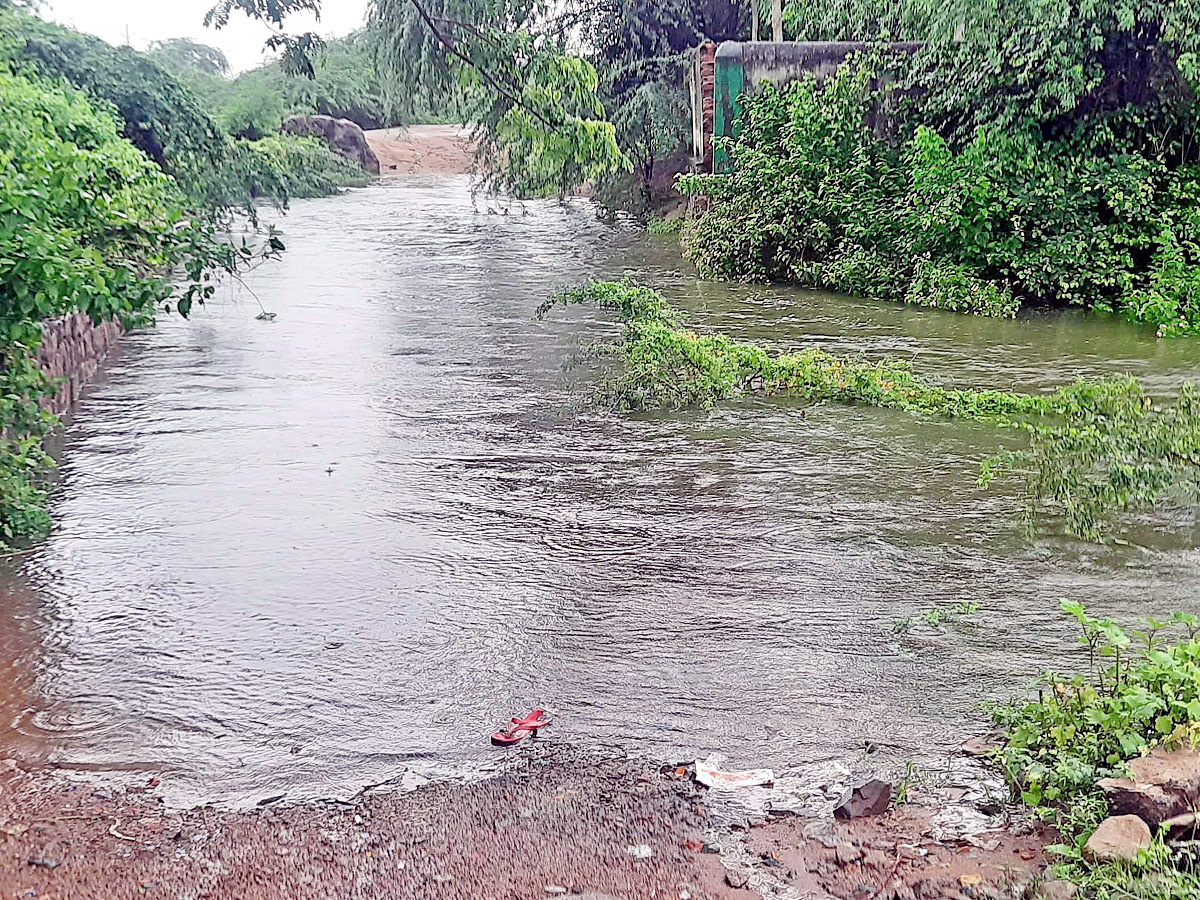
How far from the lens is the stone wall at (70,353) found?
9672 mm

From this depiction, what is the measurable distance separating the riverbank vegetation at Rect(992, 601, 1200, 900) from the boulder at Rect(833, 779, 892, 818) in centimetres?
42

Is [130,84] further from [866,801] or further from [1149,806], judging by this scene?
[1149,806]

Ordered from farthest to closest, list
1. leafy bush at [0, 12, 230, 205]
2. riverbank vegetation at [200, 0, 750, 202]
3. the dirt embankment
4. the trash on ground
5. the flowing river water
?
the dirt embankment < leafy bush at [0, 12, 230, 205] < riverbank vegetation at [200, 0, 750, 202] < the flowing river water < the trash on ground

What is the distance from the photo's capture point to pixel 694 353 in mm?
9828

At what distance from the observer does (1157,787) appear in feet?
10.9

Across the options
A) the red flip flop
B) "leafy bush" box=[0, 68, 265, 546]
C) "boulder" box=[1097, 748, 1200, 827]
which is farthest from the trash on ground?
"leafy bush" box=[0, 68, 265, 546]

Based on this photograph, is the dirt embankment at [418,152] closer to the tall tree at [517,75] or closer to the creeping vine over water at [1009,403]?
the tall tree at [517,75]

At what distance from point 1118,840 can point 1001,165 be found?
36.6 ft

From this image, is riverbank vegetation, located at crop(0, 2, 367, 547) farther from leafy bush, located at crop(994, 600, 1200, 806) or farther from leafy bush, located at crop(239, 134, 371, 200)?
leafy bush, located at crop(239, 134, 371, 200)

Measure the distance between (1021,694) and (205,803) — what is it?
10.1ft

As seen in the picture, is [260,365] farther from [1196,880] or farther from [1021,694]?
[1196,880]

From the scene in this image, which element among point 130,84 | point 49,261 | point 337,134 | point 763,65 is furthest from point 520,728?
point 337,134

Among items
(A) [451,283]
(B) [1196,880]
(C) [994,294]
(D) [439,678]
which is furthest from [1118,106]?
(B) [1196,880]

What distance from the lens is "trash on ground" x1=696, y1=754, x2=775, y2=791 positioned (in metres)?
4.18
